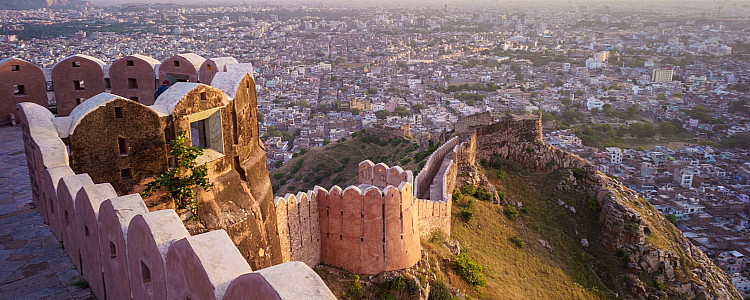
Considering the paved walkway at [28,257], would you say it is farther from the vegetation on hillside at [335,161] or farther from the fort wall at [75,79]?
the vegetation on hillside at [335,161]

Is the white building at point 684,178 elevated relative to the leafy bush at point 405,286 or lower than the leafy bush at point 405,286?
lower

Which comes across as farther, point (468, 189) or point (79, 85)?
point (468, 189)

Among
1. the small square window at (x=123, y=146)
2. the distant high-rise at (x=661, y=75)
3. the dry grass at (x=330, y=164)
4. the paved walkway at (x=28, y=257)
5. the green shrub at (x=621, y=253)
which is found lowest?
the distant high-rise at (x=661, y=75)

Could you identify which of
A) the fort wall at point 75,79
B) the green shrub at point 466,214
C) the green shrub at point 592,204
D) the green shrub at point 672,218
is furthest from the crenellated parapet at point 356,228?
the green shrub at point 672,218

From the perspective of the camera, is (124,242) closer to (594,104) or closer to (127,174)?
(127,174)

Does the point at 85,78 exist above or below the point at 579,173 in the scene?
above

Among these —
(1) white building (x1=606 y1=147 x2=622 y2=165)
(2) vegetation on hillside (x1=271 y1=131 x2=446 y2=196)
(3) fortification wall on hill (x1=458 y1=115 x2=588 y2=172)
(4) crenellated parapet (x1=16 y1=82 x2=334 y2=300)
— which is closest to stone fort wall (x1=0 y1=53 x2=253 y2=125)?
(4) crenellated parapet (x1=16 y1=82 x2=334 y2=300)

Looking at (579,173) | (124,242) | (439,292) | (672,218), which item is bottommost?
(672,218)

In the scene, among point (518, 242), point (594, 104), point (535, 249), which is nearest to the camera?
point (518, 242)

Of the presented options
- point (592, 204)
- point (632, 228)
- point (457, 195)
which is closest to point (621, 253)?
point (632, 228)
